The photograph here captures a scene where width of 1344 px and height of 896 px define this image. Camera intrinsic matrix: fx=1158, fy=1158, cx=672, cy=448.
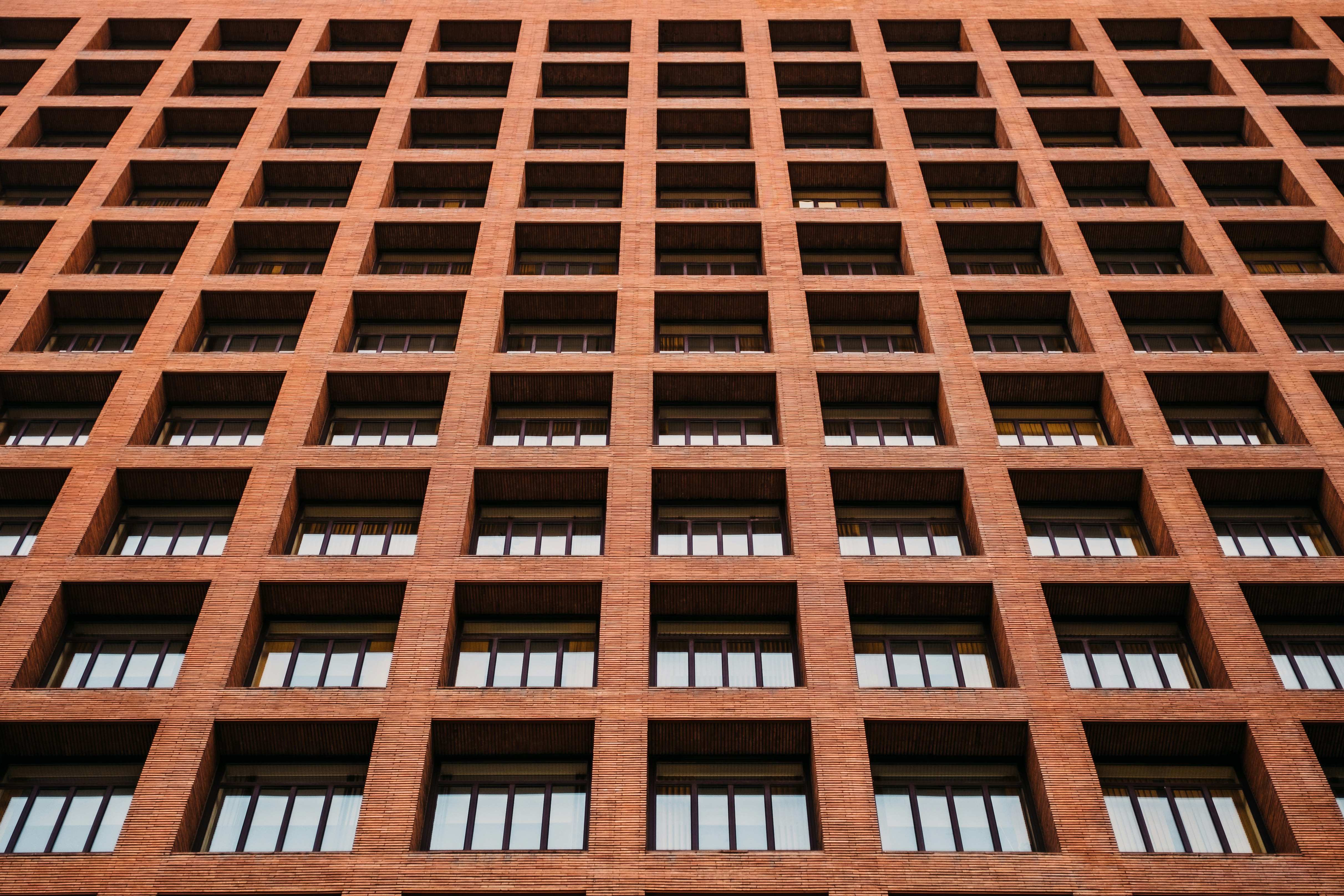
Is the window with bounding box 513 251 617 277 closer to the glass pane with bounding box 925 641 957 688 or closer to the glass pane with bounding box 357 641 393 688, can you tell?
the glass pane with bounding box 357 641 393 688

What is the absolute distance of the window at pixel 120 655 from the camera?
944 inches

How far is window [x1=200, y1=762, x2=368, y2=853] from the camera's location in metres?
21.5

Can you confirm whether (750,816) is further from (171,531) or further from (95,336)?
(95,336)

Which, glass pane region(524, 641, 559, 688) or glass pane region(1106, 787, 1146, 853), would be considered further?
glass pane region(524, 641, 559, 688)

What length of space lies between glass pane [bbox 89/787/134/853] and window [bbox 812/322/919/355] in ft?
63.9

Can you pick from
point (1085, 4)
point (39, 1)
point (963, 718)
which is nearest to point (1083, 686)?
point (963, 718)

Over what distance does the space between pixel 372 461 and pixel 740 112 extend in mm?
18844

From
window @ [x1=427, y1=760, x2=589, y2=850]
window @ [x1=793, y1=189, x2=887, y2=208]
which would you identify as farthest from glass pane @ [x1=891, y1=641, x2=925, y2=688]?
window @ [x1=793, y1=189, x2=887, y2=208]

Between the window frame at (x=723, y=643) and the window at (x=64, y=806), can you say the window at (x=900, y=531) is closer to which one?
the window frame at (x=723, y=643)

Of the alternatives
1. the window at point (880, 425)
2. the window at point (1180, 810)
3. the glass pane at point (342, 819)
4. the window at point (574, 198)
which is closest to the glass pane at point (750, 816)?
the window at point (1180, 810)

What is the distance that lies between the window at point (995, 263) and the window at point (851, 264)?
175 cm

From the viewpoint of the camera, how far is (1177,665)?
24.3 m

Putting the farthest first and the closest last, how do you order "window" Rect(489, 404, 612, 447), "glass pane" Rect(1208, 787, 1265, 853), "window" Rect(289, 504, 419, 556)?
"window" Rect(489, 404, 612, 447)
"window" Rect(289, 504, 419, 556)
"glass pane" Rect(1208, 787, 1265, 853)

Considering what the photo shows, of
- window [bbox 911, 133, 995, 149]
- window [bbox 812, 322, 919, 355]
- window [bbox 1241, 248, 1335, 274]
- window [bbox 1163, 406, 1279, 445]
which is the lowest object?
window [bbox 1163, 406, 1279, 445]
